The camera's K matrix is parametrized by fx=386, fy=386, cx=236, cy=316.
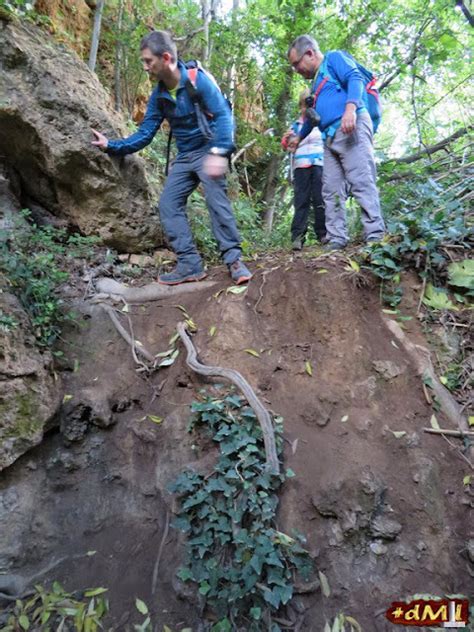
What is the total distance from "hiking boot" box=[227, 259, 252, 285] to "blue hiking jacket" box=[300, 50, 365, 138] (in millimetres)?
1554

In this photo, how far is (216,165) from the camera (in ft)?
10.8

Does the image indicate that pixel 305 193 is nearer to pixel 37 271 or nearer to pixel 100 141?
pixel 100 141

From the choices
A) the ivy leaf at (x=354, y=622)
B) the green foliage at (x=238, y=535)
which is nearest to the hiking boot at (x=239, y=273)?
the green foliage at (x=238, y=535)

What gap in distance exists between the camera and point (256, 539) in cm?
198

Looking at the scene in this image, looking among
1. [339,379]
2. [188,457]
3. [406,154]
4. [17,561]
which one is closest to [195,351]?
[188,457]

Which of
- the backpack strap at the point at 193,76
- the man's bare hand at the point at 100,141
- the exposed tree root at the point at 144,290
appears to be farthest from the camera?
the man's bare hand at the point at 100,141

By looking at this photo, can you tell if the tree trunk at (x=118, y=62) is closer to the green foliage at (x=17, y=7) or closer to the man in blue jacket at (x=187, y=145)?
the green foliage at (x=17, y=7)

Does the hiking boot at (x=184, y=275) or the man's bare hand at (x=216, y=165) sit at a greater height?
the man's bare hand at (x=216, y=165)

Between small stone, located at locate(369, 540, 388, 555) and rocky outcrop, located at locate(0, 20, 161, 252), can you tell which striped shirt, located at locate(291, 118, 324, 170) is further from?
small stone, located at locate(369, 540, 388, 555)

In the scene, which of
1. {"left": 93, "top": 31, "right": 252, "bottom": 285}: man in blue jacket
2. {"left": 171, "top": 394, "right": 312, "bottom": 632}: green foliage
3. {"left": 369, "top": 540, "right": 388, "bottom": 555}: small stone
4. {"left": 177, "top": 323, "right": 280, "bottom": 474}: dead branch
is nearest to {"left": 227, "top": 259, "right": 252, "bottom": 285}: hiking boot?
{"left": 93, "top": 31, "right": 252, "bottom": 285}: man in blue jacket

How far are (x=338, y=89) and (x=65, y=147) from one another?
2.55 m

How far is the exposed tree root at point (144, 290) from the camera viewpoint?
11.2ft

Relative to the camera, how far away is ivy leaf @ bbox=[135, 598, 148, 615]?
209cm

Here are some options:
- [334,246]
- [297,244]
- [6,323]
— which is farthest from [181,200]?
[6,323]
